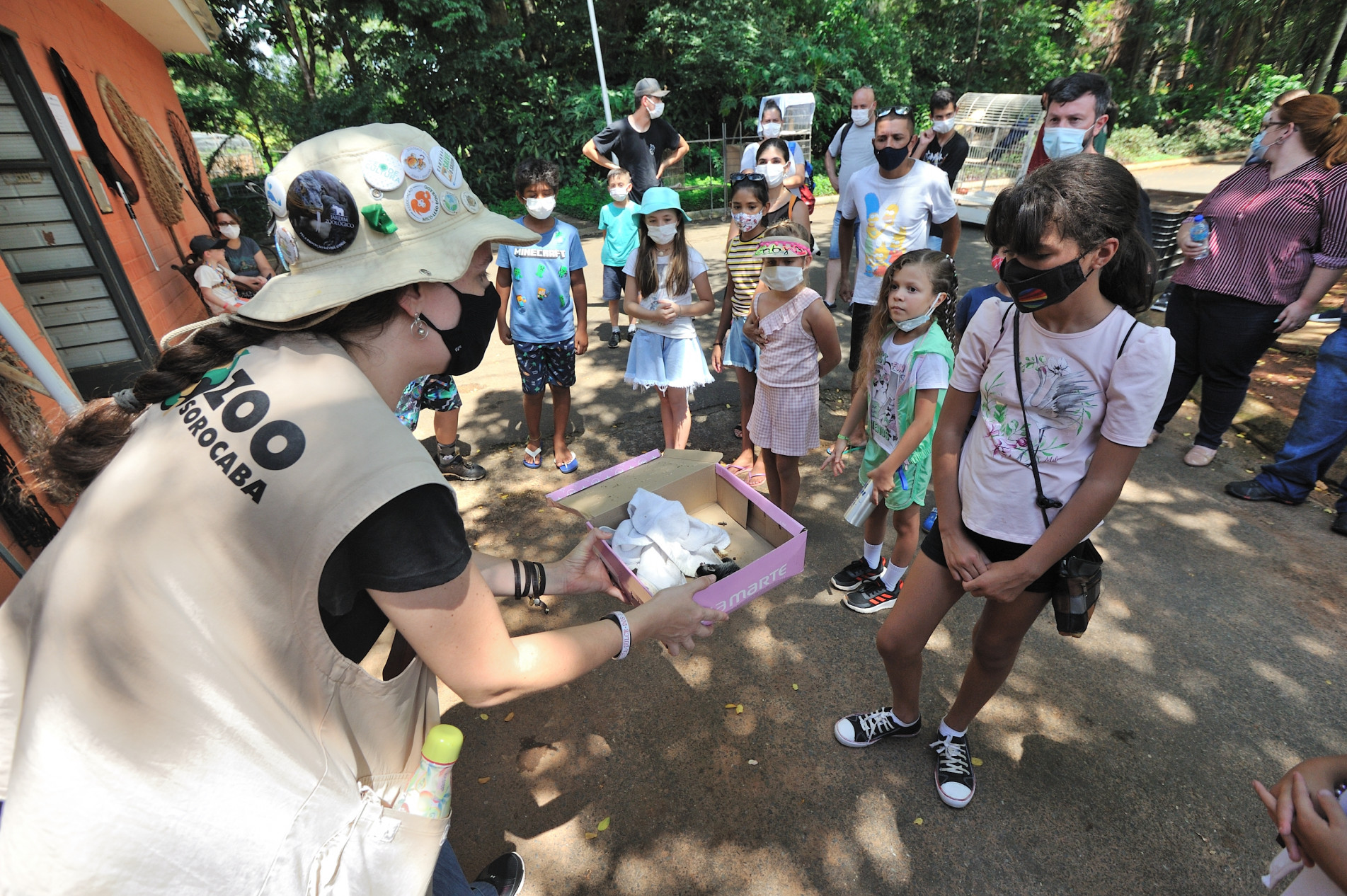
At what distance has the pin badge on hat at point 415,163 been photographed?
135 centimetres

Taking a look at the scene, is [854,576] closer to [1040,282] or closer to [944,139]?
[1040,282]

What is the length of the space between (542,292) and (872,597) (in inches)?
113

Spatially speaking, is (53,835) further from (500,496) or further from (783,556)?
(500,496)

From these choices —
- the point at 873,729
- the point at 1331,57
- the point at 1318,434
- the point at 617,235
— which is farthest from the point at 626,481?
the point at 1331,57

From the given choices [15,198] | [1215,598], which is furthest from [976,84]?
[15,198]

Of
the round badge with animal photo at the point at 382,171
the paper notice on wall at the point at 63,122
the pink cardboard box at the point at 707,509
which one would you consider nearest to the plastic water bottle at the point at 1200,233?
the pink cardboard box at the point at 707,509

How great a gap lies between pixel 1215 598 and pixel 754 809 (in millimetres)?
2767

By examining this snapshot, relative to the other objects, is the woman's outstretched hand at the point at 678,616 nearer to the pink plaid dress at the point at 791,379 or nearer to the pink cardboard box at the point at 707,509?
the pink cardboard box at the point at 707,509

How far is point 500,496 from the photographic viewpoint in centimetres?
444

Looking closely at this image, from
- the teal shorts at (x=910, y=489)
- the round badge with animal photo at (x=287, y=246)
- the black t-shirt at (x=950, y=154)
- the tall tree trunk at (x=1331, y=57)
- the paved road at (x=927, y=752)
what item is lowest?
the paved road at (x=927, y=752)

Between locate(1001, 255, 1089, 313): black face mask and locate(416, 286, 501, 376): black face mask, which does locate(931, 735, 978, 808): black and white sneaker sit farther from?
locate(416, 286, 501, 376): black face mask

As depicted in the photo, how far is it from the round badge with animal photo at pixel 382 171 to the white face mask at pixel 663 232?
9.25ft

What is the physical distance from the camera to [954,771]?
240cm

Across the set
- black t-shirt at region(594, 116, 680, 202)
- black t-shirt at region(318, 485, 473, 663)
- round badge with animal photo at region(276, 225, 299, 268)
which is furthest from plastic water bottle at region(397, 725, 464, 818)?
black t-shirt at region(594, 116, 680, 202)
